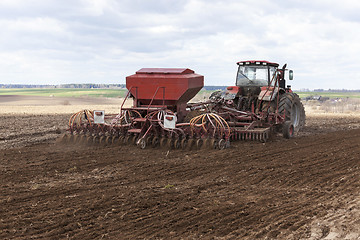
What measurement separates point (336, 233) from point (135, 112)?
6.92 m

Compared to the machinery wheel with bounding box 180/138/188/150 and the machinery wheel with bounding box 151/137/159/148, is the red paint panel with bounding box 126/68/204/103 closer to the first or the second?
the machinery wheel with bounding box 151/137/159/148

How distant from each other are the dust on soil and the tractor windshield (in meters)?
3.52

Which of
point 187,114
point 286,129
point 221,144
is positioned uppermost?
point 187,114

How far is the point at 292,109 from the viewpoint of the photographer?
1298 cm

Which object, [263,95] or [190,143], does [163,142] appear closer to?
[190,143]

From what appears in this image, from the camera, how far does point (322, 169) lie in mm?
7605

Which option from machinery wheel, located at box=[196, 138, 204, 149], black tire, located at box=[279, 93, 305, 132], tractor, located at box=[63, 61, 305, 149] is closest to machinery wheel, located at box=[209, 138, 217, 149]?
tractor, located at box=[63, 61, 305, 149]

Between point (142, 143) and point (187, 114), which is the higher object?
point (187, 114)

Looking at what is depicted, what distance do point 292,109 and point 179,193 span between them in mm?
8016

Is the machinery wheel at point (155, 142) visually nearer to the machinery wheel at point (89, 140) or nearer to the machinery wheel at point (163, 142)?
the machinery wheel at point (163, 142)

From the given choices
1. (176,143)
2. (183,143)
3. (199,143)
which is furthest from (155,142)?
(199,143)

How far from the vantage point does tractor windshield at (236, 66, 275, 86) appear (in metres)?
12.7

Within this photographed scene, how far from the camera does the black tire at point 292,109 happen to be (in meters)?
12.1

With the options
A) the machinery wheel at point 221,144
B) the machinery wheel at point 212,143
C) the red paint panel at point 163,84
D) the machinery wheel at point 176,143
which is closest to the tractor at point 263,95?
the red paint panel at point 163,84
